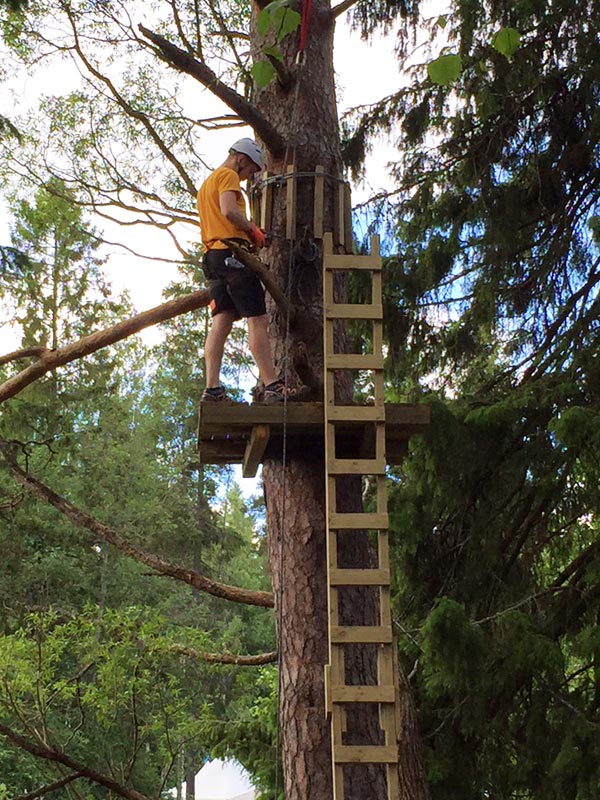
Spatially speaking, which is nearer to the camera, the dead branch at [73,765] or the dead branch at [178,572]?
the dead branch at [178,572]

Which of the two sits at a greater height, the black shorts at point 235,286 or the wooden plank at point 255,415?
the black shorts at point 235,286

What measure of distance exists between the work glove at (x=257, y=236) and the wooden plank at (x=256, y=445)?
2.93 feet

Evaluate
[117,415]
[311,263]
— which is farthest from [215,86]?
[117,415]

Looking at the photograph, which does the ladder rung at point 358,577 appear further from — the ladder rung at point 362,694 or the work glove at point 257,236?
the work glove at point 257,236

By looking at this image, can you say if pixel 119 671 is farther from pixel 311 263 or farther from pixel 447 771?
pixel 311 263

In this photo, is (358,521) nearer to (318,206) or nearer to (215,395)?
(215,395)

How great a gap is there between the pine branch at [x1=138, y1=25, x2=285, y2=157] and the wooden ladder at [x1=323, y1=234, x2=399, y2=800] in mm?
848

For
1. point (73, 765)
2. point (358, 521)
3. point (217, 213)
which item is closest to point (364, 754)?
point (358, 521)

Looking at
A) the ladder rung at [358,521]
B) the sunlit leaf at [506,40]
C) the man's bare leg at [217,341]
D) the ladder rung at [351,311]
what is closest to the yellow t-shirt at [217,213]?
the man's bare leg at [217,341]

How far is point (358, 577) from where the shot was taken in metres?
3.77

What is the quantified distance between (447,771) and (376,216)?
11.9ft

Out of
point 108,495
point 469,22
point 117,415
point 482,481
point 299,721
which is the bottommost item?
point 299,721

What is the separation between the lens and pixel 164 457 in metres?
24.0

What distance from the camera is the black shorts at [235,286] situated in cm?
448
